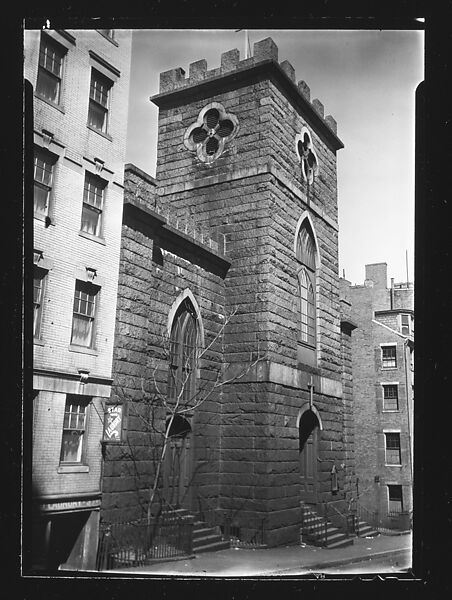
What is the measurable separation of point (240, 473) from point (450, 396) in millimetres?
10685

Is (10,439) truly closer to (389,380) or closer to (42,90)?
(42,90)

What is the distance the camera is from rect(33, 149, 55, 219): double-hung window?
1104cm

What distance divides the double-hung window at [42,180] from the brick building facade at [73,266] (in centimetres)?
2

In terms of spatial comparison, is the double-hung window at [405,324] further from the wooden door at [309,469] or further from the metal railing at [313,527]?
the wooden door at [309,469]

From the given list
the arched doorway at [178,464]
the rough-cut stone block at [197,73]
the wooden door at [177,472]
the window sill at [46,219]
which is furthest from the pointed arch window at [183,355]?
the rough-cut stone block at [197,73]

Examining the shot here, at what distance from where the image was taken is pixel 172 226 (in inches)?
692

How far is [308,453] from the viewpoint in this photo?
20.8 m

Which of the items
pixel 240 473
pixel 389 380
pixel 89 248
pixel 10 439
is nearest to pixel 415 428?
pixel 10 439

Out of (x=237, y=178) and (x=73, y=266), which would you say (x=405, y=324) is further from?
(x=237, y=178)

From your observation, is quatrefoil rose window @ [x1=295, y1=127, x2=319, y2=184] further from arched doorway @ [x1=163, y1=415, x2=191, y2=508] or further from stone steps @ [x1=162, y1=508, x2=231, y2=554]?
stone steps @ [x1=162, y1=508, x2=231, y2=554]

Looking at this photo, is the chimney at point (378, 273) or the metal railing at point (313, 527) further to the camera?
the metal railing at point (313, 527)

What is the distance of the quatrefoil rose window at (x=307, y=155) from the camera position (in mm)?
Answer: 21953

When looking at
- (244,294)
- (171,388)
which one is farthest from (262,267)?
(171,388)

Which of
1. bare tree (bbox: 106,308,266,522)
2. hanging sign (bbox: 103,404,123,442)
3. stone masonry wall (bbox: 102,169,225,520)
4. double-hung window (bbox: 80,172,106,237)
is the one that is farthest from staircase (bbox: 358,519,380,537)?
double-hung window (bbox: 80,172,106,237)
